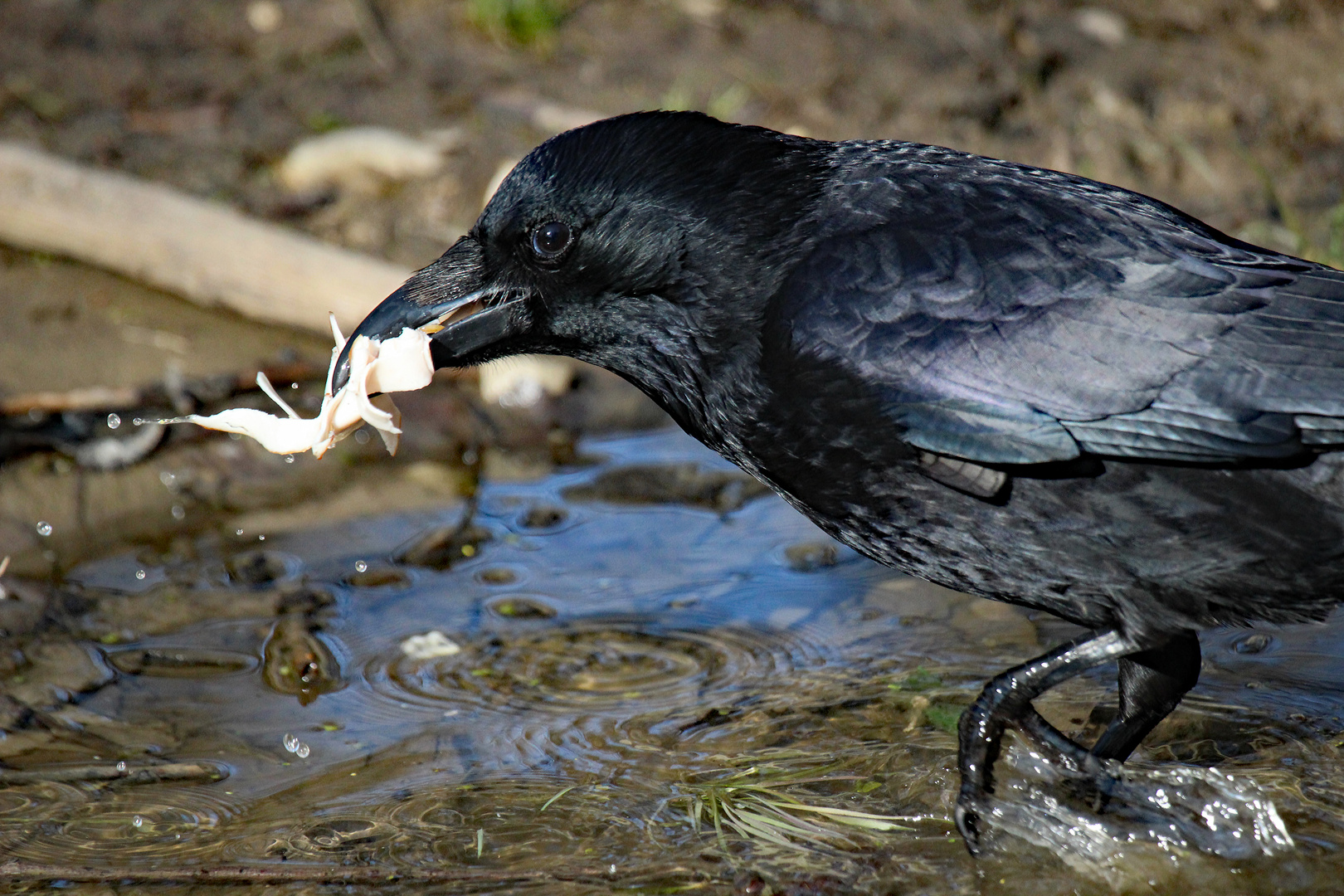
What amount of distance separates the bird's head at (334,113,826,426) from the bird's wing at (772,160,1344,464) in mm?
161

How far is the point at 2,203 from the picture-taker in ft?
20.2

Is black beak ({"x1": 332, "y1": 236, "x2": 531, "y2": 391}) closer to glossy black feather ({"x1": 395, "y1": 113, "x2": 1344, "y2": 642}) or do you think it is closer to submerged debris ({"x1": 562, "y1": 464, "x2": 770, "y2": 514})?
glossy black feather ({"x1": 395, "y1": 113, "x2": 1344, "y2": 642})

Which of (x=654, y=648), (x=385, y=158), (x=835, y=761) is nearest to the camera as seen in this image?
(x=835, y=761)

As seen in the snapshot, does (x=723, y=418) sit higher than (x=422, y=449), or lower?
higher

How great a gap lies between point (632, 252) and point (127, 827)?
1.81m

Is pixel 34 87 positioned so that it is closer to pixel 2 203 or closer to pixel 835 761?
pixel 2 203

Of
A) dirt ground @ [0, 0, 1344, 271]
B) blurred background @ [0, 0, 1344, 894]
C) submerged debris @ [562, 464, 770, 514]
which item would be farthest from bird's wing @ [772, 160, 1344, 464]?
dirt ground @ [0, 0, 1344, 271]

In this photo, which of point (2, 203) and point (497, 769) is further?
point (2, 203)

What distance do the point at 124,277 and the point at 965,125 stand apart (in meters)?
3.84

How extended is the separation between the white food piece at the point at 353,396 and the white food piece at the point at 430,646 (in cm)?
110

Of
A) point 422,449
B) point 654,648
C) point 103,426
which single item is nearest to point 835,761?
point 654,648

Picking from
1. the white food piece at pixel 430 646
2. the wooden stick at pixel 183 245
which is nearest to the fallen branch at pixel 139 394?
the wooden stick at pixel 183 245

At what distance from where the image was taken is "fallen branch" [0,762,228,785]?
147 inches

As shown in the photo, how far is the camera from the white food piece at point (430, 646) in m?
4.43
